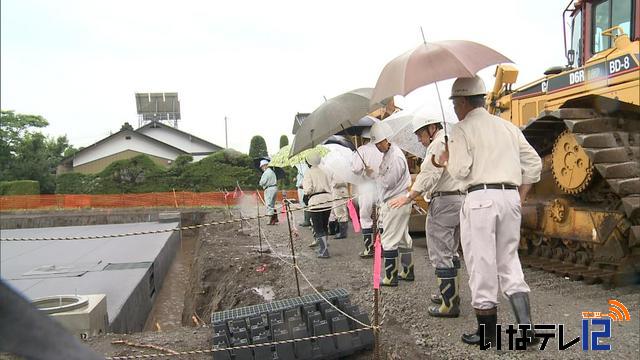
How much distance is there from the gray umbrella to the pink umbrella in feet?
6.57

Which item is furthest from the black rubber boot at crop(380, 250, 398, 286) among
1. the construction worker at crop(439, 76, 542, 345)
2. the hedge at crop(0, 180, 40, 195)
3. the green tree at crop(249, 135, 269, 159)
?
the hedge at crop(0, 180, 40, 195)

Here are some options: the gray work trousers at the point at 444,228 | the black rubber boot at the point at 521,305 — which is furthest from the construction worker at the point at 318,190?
the black rubber boot at the point at 521,305

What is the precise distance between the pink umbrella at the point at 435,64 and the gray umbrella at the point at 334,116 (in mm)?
2001

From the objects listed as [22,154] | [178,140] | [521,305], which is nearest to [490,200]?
[521,305]

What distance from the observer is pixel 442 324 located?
3.99 metres

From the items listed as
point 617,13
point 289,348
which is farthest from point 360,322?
point 617,13

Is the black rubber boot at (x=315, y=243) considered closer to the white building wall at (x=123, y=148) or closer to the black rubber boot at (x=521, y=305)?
the black rubber boot at (x=521, y=305)

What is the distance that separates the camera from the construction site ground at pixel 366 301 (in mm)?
3548

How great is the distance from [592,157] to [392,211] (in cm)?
209

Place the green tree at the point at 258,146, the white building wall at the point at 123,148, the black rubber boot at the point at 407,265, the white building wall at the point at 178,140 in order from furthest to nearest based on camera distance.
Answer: the white building wall at the point at 178,140
the white building wall at the point at 123,148
the green tree at the point at 258,146
the black rubber boot at the point at 407,265

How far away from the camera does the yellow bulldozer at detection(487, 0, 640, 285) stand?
491 cm

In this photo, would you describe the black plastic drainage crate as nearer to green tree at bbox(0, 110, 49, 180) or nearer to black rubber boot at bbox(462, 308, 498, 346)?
black rubber boot at bbox(462, 308, 498, 346)

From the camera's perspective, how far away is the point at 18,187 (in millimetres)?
25828

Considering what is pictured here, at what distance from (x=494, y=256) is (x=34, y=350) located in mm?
2882
